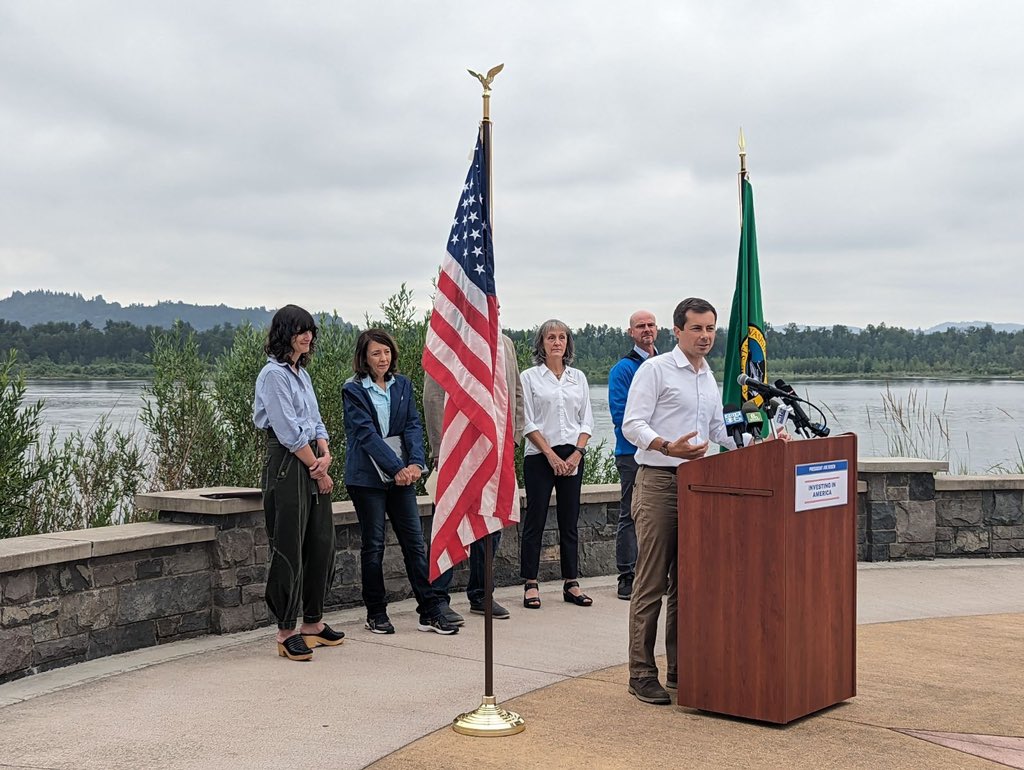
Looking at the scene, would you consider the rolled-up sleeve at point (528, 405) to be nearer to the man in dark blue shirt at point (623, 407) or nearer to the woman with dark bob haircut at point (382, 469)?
the man in dark blue shirt at point (623, 407)

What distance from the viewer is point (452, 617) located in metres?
6.84

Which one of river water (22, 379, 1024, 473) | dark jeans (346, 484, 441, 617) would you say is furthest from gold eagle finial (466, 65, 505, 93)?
river water (22, 379, 1024, 473)

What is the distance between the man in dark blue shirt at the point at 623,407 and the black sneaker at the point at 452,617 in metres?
1.31

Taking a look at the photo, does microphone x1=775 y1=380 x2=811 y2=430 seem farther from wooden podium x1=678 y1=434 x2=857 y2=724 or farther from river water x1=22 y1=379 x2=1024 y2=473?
river water x1=22 y1=379 x2=1024 y2=473

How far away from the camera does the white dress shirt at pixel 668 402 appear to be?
5422 millimetres

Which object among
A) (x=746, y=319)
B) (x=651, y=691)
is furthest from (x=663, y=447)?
(x=746, y=319)

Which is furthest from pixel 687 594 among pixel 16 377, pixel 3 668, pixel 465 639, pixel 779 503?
pixel 16 377

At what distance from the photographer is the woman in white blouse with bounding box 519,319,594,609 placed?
24.7ft

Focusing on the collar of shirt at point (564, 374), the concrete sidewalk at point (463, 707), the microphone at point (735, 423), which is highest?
the collar of shirt at point (564, 374)

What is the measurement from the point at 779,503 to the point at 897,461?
16.0 ft

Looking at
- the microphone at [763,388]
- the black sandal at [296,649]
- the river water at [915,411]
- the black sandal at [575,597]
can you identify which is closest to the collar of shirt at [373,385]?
the black sandal at [296,649]

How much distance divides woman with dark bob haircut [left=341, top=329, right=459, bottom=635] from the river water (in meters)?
3.70

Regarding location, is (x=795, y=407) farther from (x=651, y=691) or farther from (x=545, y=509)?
(x=545, y=509)

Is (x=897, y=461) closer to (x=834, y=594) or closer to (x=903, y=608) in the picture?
(x=903, y=608)
